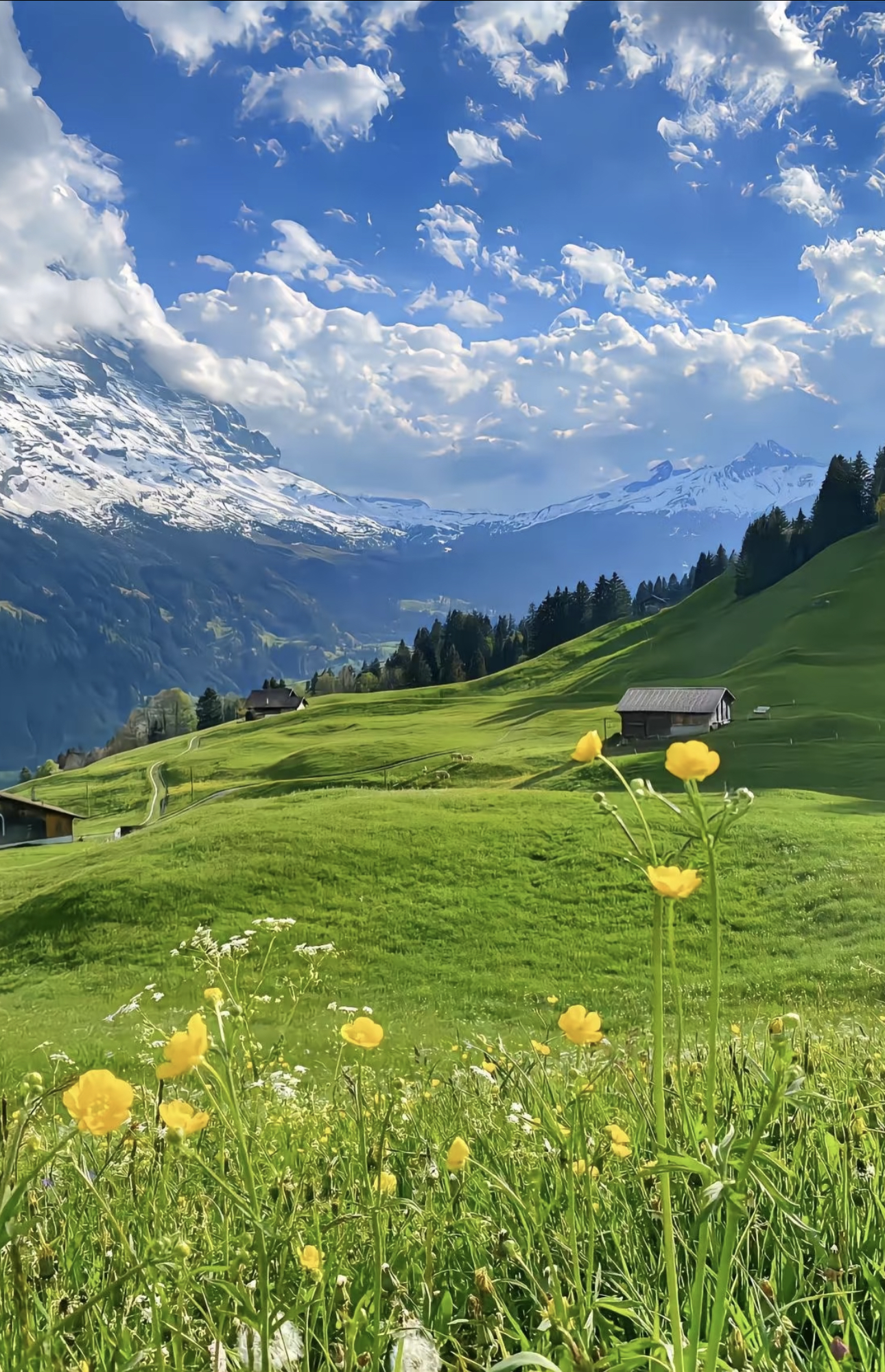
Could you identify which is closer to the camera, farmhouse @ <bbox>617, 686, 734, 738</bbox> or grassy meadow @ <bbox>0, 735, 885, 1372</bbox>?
grassy meadow @ <bbox>0, 735, 885, 1372</bbox>

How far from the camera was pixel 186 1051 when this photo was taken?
4.40 ft

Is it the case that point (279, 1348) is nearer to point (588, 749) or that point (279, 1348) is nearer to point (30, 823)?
point (588, 749)

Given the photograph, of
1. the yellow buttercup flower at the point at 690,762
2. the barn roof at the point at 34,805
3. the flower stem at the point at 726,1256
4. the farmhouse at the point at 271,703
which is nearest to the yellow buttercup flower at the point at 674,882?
the yellow buttercup flower at the point at 690,762

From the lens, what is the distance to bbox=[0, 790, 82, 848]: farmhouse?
74.0 metres

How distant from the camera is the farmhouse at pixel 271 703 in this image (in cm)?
13225

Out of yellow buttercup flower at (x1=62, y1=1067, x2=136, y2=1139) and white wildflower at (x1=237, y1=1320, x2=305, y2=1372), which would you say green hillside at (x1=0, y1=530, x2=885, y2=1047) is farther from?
yellow buttercup flower at (x1=62, y1=1067, x2=136, y2=1139)

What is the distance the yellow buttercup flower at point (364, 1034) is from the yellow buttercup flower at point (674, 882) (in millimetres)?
738

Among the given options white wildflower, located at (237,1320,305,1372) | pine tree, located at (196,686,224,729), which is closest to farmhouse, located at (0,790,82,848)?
pine tree, located at (196,686,224,729)

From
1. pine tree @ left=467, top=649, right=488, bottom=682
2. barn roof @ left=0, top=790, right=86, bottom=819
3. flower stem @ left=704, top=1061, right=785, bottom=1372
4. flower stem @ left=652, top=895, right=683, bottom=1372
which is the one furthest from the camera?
pine tree @ left=467, top=649, right=488, bottom=682

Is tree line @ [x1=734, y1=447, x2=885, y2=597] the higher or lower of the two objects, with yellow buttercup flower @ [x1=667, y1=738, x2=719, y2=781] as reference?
higher

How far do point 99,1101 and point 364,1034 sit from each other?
64 cm

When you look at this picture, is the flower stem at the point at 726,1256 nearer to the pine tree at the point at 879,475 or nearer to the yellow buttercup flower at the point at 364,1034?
the yellow buttercup flower at the point at 364,1034

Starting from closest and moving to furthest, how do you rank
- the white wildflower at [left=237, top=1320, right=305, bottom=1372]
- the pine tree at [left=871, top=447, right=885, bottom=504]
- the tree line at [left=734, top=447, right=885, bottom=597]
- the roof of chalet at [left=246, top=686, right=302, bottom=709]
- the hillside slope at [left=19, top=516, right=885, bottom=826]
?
the white wildflower at [left=237, top=1320, right=305, bottom=1372], the hillside slope at [left=19, top=516, right=885, bottom=826], the pine tree at [left=871, top=447, right=885, bottom=504], the tree line at [left=734, top=447, right=885, bottom=597], the roof of chalet at [left=246, top=686, right=302, bottom=709]

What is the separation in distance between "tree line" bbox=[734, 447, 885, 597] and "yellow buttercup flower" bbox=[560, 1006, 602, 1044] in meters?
116
